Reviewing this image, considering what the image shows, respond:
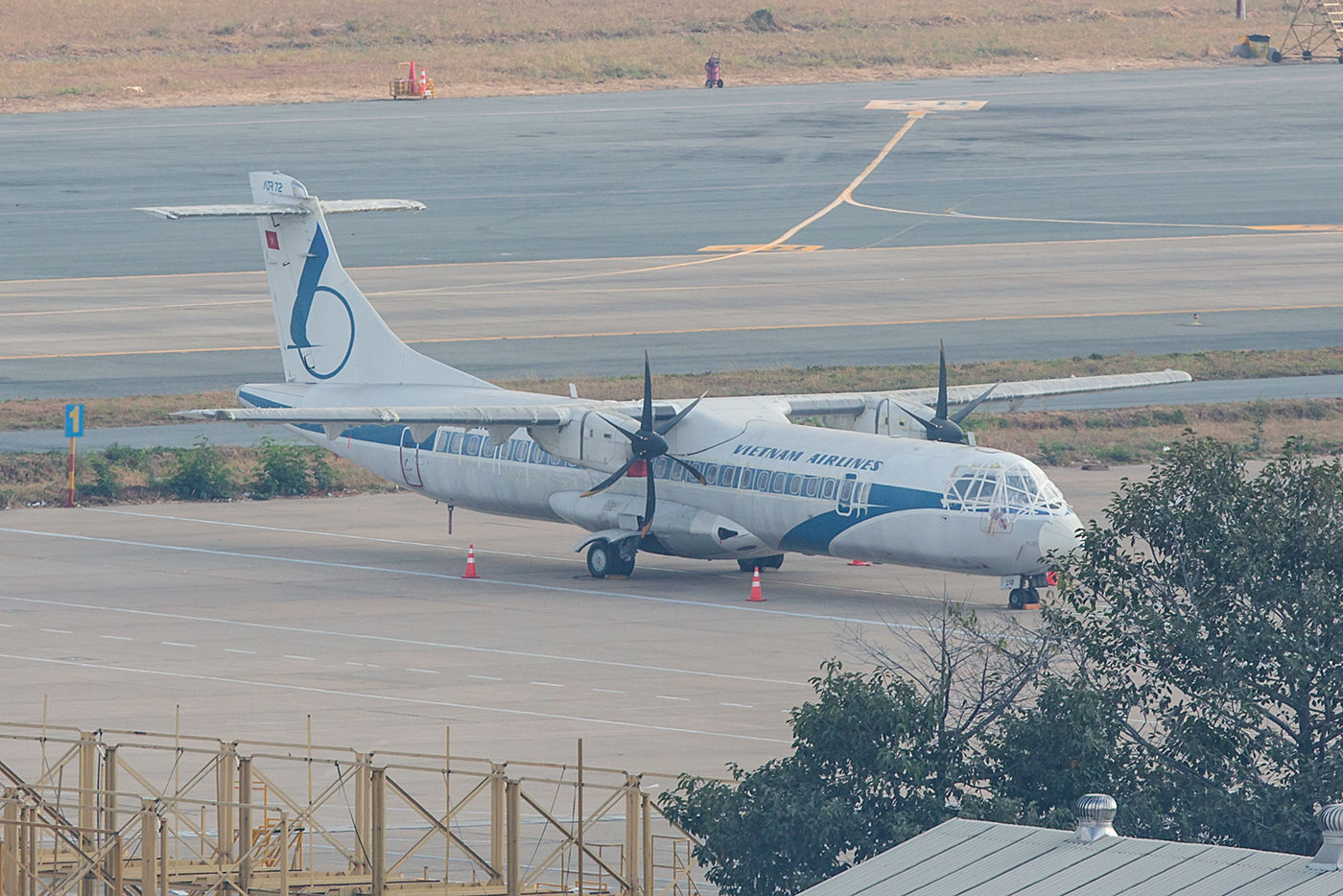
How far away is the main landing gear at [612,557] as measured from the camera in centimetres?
4194

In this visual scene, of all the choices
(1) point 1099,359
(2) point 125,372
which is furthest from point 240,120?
(1) point 1099,359

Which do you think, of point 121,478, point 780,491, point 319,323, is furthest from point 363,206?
point 780,491

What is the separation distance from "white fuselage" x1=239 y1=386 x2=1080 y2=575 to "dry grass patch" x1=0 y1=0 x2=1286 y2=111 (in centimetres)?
8755

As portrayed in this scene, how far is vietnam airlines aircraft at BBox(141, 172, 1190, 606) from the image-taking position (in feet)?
124

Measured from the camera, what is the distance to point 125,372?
62500 millimetres

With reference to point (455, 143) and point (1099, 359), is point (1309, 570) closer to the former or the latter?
point (1099, 359)

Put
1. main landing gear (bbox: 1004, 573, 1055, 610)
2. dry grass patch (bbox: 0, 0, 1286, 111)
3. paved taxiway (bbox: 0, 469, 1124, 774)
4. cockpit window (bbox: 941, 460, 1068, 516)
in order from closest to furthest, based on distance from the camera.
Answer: paved taxiway (bbox: 0, 469, 1124, 774) < cockpit window (bbox: 941, 460, 1068, 516) < main landing gear (bbox: 1004, 573, 1055, 610) < dry grass patch (bbox: 0, 0, 1286, 111)

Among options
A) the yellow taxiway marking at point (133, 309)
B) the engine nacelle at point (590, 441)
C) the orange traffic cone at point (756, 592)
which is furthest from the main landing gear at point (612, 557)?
the yellow taxiway marking at point (133, 309)

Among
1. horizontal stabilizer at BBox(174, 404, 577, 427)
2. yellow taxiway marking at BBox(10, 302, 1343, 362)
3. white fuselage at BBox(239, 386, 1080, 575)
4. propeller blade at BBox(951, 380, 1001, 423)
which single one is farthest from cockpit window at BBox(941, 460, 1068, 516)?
yellow taxiway marking at BBox(10, 302, 1343, 362)

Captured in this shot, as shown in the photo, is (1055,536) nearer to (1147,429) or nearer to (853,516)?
(853,516)

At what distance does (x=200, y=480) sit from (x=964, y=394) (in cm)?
1834

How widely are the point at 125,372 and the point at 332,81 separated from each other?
76.3 meters

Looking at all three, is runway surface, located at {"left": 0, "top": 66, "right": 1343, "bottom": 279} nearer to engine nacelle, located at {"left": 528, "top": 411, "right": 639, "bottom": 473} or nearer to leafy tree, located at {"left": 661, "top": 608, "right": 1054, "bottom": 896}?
engine nacelle, located at {"left": 528, "top": 411, "right": 639, "bottom": 473}

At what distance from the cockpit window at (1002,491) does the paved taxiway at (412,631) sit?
78.5 inches
